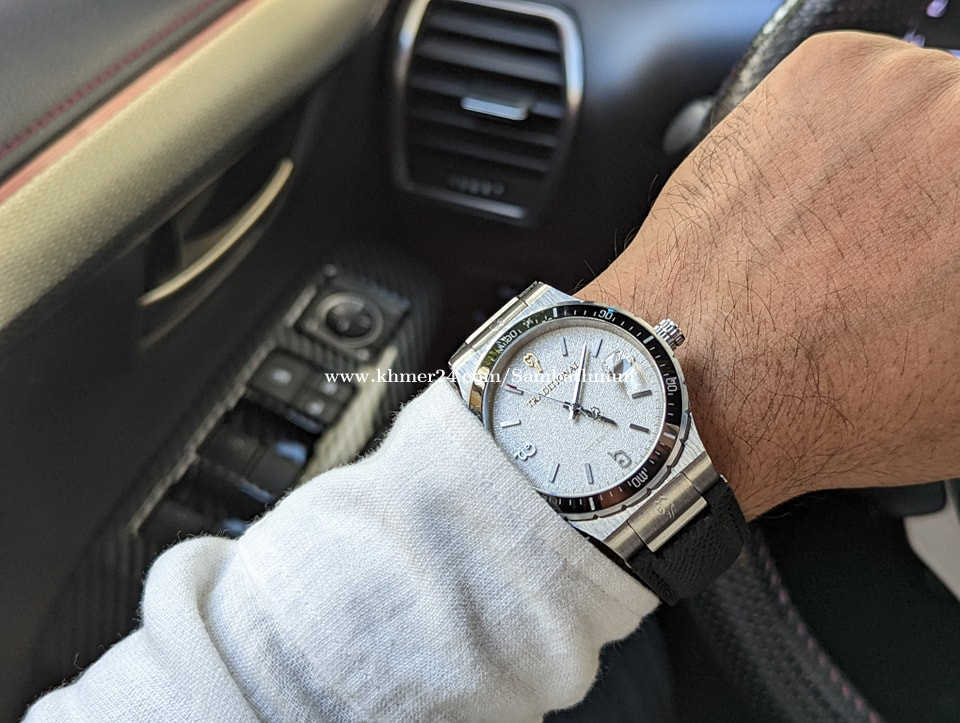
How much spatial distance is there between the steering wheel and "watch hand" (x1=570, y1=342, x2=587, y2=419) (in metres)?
0.39

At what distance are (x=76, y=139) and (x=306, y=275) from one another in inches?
16.6

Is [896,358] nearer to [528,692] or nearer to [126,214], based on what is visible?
[528,692]

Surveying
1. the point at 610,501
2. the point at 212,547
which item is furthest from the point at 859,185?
the point at 212,547

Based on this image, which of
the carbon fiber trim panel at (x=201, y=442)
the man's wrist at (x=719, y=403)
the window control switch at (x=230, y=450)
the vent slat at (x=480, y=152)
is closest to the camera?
the man's wrist at (x=719, y=403)

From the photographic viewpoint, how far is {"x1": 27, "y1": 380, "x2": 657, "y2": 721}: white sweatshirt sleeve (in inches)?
21.9

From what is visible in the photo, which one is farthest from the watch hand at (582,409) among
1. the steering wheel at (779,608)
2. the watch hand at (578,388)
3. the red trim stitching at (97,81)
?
the red trim stitching at (97,81)

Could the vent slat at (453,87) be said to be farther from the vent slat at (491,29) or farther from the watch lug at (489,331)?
the watch lug at (489,331)

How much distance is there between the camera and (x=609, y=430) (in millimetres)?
647

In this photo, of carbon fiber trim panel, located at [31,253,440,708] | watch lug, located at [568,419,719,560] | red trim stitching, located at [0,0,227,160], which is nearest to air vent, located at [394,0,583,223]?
carbon fiber trim panel, located at [31,253,440,708]

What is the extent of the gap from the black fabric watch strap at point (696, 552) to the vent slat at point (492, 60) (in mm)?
610

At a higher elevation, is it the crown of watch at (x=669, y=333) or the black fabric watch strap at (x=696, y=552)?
the crown of watch at (x=669, y=333)

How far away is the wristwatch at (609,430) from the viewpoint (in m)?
0.62

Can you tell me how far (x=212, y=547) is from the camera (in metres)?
0.63

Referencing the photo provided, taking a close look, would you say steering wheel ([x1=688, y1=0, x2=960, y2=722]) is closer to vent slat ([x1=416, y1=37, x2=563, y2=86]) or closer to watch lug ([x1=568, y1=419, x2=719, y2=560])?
vent slat ([x1=416, y1=37, x2=563, y2=86])
